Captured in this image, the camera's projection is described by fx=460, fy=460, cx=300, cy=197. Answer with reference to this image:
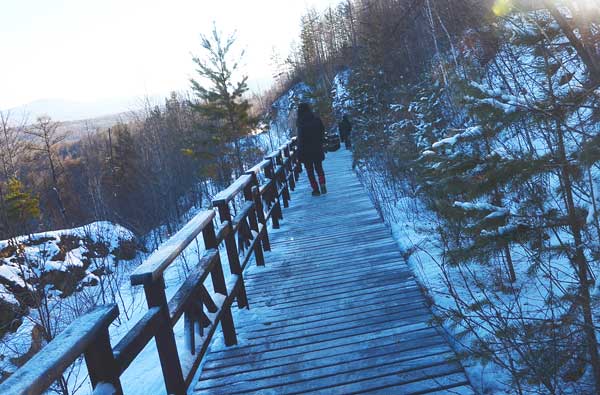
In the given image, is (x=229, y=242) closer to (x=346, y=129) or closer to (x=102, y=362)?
(x=102, y=362)

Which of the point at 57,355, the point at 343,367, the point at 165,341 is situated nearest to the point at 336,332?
the point at 343,367

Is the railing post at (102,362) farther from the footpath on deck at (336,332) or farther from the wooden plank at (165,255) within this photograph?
the footpath on deck at (336,332)

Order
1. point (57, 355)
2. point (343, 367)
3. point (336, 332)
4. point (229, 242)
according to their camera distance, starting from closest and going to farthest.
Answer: point (57, 355)
point (343, 367)
point (336, 332)
point (229, 242)

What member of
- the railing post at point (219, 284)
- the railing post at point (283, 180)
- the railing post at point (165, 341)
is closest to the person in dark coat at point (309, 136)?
the railing post at point (283, 180)

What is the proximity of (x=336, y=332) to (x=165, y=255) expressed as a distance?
1865 millimetres

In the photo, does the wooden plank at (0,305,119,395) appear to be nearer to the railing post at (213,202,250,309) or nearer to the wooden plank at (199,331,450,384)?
the wooden plank at (199,331,450,384)

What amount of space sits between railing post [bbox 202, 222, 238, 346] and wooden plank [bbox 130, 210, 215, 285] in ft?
0.44

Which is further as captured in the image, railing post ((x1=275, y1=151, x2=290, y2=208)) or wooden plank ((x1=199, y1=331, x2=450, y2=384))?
railing post ((x1=275, y1=151, x2=290, y2=208))

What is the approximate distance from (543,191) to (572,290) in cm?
81

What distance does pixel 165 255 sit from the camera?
280cm

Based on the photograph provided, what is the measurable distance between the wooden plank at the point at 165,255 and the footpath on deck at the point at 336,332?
46.0 inches

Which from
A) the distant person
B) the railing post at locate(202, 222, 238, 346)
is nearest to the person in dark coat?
the railing post at locate(202, 222, 238, 346)

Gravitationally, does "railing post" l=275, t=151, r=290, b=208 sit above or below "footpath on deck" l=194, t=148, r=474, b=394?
above

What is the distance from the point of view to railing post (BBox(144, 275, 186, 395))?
2.58 metres
